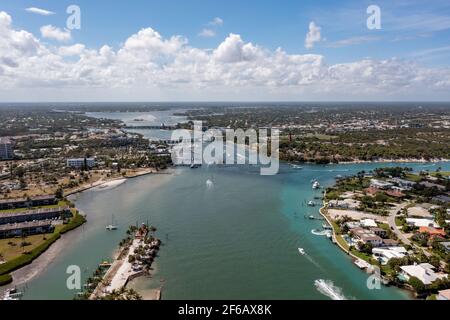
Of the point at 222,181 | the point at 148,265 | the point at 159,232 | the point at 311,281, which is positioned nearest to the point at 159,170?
the point at 222,181

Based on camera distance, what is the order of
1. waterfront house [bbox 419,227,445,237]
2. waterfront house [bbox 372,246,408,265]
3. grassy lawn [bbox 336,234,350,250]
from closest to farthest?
waterfront house [bbox 372,246,408,265]
grassy lawn [bbox 336,234,350,250]
waterfront house [bbox 419,227,445,237]

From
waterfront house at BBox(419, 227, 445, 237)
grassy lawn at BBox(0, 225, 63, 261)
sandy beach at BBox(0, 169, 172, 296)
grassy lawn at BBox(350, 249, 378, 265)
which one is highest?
waterfront house at BBox(419, 227, 445, 237)

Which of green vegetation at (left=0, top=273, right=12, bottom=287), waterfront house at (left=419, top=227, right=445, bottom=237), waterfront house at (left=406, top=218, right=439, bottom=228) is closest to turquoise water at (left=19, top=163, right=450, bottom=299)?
green vegetation at (left=0, top=273, right=12, bottom=287)

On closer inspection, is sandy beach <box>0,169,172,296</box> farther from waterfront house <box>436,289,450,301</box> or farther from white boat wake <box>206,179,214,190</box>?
white boat wake <box>206,179,214,190</box>

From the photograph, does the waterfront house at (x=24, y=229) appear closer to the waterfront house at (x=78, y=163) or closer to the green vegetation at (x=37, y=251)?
the green vegetation at (x=37, y=251)
